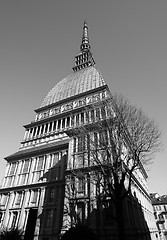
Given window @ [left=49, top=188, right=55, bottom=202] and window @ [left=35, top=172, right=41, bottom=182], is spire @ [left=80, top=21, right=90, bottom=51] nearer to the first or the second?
window @ [left=35, top=172, right=41, bottom=182]

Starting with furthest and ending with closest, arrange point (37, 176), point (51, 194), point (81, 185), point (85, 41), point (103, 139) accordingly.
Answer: point (85, 41) → point (37, 176) → point (51, 194) → point (81, 185) → point (103, 139)

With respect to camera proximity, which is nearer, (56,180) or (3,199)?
(56,180)

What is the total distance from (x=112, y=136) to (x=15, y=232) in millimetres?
13346

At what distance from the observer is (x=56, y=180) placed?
26.2 metres

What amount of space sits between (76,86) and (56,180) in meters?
32.3

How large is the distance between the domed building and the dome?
400 millimetres

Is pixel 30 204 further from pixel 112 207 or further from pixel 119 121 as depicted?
pixel 119 121

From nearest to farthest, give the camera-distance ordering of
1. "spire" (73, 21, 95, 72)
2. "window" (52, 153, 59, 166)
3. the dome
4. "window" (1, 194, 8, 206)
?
"window" (1, 194, 8, 206), "window" (52, 153, 59, 166), the dome, "spire" (73, 21, 95, 72)

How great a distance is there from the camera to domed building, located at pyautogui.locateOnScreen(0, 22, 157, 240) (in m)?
19.5

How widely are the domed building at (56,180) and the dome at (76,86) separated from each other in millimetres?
400

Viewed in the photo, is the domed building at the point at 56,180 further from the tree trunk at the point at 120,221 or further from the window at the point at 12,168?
the tree trunk at the point at 120,221

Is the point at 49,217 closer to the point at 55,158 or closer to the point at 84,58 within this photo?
the point at 55,158

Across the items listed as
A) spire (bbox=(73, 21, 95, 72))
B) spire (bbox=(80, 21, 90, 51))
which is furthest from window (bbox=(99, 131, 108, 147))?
spire (bbox=(80, 21, 90, 51))

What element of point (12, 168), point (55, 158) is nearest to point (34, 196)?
point (55, 158)
